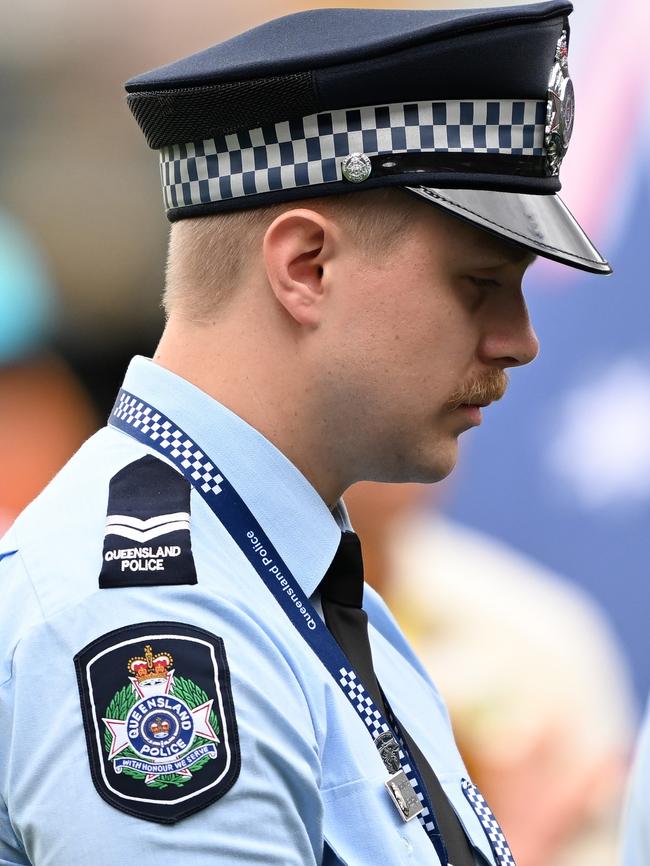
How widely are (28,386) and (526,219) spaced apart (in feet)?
6.12

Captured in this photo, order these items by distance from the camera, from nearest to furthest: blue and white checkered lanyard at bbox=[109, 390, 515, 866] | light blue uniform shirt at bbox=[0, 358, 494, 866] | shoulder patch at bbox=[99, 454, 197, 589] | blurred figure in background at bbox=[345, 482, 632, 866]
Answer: light blue uniform shirt at bbox=[0, 358, 494, 866] → shoulder patch at bbox=[99, 454, 197, 589] → blue and white checkered lanyard at bbox=[109, 390, 515, 866] → blurred figure in background at bbox=[345, 482, 632, 866]

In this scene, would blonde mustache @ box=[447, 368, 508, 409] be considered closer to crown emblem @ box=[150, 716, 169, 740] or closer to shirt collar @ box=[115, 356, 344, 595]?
shirt collar @ box=[115, 356, 344, 595]

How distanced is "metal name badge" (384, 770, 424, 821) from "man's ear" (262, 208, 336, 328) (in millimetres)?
479

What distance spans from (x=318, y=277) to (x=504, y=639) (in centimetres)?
177

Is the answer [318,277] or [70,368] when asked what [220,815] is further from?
[70,368]

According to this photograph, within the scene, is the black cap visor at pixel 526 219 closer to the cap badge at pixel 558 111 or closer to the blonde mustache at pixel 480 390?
the cap badge at pixel 558 111

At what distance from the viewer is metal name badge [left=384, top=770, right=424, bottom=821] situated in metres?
1.23

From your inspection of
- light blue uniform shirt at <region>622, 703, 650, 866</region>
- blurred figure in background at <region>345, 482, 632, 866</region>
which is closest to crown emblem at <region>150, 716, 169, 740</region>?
light blue uniform shirt at <region>622, 703, 650, 866</region>

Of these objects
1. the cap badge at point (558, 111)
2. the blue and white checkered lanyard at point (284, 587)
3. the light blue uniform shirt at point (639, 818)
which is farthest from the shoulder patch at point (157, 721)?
the light blue uniform shirt at point (639, 818)

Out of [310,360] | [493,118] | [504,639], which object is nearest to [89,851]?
[310,360]

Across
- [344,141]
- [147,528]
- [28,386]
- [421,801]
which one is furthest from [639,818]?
[28,386]

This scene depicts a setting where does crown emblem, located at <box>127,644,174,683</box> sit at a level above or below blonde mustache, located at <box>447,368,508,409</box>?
below

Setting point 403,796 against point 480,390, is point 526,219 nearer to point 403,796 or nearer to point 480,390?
point 480,390

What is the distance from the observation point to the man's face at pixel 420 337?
4.37ft
